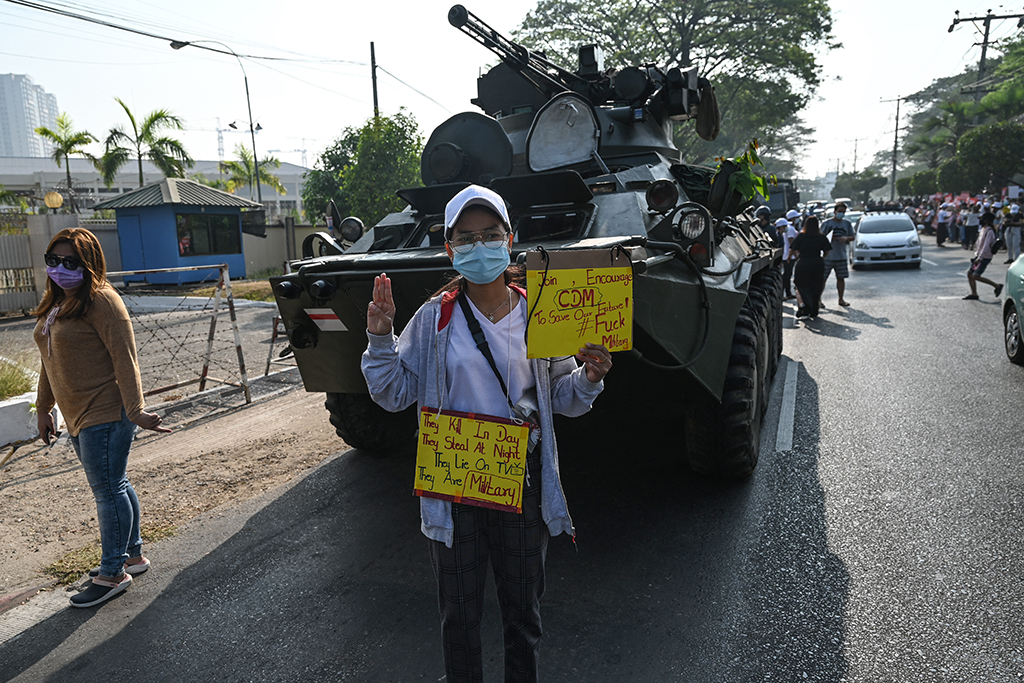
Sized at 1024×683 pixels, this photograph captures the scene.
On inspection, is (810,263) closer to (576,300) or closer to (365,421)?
(365,421)

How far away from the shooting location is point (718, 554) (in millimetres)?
3898

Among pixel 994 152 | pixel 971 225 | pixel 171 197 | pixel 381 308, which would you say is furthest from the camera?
pixel 994 152

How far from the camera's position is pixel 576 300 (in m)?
2.25

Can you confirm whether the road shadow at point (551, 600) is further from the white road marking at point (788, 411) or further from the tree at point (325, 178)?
the tree at point (325, 178)

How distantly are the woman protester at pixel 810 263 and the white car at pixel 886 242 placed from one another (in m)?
8.81

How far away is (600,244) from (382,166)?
12.7 meters

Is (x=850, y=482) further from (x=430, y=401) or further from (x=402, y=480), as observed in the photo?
(x=430, y=401)

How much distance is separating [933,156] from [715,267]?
45.9 metres

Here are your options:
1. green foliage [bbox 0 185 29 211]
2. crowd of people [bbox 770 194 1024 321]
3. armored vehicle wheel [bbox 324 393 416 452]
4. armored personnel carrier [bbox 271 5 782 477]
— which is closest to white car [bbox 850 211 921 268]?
crowd of people [bbox 770 194 1024 321]

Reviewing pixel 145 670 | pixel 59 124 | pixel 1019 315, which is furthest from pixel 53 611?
pixel 59 124

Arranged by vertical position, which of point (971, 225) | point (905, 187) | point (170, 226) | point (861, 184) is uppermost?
point (861, 184)

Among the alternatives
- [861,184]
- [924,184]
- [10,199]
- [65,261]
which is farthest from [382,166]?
[861,184]

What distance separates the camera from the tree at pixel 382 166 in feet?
50.4

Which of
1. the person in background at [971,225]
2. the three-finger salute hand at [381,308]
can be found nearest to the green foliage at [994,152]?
the person in background at [971,225]
